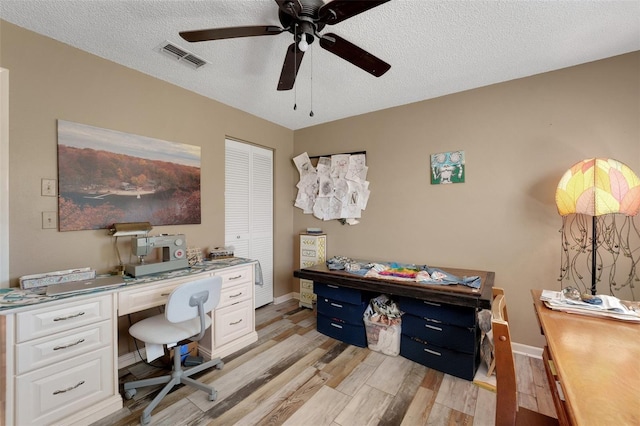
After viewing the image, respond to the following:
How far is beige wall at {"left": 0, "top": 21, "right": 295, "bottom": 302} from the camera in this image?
1753 mm

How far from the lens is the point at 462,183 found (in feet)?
8.73

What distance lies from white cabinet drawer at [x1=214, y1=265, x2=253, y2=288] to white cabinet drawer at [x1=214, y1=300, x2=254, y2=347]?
8.5 inches

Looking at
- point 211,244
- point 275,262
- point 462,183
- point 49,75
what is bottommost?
point 275,262

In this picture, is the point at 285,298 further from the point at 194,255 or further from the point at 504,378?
the point at 504,378

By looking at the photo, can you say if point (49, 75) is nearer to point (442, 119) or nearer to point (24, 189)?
point (24, 189)

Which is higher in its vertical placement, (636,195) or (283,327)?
(636,195)

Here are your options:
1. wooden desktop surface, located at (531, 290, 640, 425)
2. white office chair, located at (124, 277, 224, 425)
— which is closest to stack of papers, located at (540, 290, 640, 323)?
wooden desktop surface, located at (531, 290, 640, 425)

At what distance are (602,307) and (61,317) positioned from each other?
9.88ft

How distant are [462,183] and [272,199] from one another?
2.37 m

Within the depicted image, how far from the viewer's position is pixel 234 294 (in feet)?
8.09

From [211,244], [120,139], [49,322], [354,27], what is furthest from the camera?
[211,244]

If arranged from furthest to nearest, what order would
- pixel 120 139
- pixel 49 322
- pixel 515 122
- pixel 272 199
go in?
pixel 272 199 → pixel 515 122 → pixel 120 139 → pixel 49 322

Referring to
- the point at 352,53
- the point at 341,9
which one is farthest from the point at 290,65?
the point at 341,9

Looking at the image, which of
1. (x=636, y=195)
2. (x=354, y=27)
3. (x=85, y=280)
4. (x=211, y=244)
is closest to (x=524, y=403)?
(x=636, y=195)
